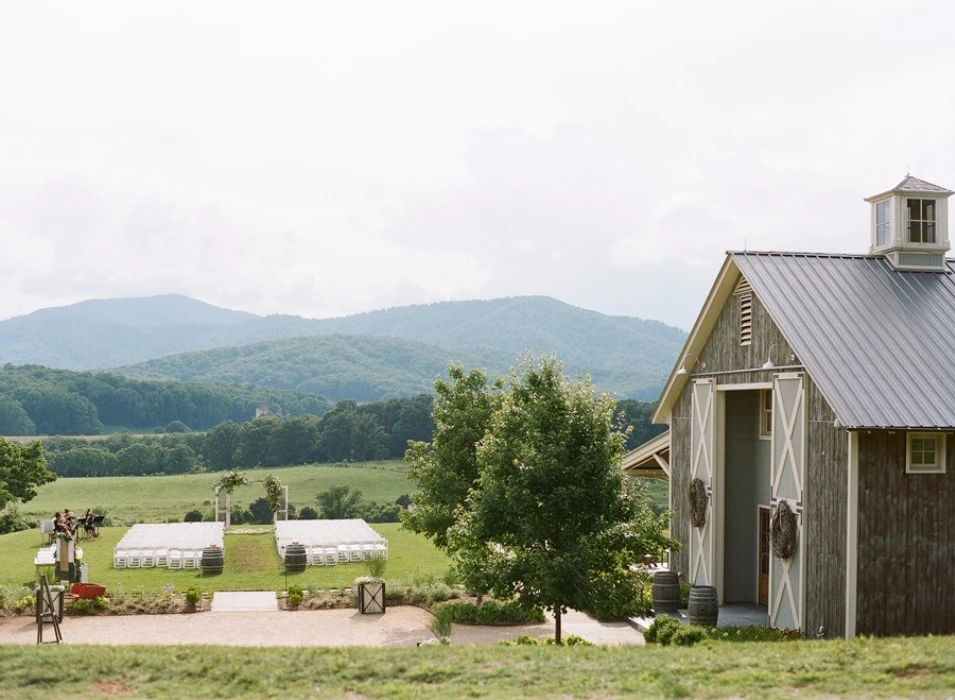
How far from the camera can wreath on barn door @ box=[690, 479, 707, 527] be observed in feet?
75.6

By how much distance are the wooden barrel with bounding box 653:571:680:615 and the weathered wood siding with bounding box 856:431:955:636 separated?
5.70 m

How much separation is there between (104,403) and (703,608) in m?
130

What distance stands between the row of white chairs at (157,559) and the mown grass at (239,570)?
0.43 meters

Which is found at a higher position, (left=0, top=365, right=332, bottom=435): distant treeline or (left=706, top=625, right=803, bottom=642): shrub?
(left=0, top=365, right=332, bottom=435): distant treeline

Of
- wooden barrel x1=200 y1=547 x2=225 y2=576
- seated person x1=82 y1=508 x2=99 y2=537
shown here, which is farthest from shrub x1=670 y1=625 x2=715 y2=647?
seated person x1=82 y1=508 x2=99 y2=537

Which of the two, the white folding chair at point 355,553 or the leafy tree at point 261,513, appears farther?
the leafy tree at point 261,513

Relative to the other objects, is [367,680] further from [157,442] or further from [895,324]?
[157,442]

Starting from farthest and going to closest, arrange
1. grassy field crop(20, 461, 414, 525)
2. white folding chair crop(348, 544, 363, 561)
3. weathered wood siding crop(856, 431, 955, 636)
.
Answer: grassy field crop(20, 461, 414, 525) < white folding chair crop(348, 544, 363, 561) < weathered wood siding crop(856, 431, 955, 636)

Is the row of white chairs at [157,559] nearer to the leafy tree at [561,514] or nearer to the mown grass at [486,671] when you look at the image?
the leafy tree at [561,514]

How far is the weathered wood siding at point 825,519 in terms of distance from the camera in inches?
686

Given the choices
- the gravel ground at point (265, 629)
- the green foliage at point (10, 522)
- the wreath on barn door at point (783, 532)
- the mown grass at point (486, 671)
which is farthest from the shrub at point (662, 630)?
the green foliage at point (10, 522)

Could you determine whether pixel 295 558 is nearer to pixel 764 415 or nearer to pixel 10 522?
pixel 764 415

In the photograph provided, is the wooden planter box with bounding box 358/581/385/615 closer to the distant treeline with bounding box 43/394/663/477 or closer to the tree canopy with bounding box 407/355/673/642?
the tree canopy with bounding box 407/355/673/642

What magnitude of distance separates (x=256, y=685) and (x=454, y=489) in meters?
12.5
